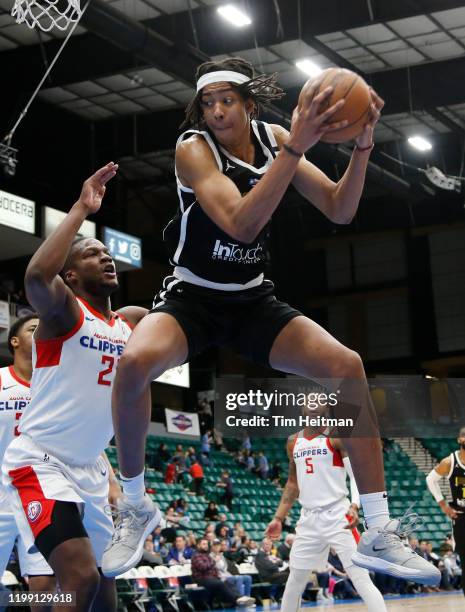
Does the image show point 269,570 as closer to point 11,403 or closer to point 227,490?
point 227,490

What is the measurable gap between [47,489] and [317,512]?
503cm

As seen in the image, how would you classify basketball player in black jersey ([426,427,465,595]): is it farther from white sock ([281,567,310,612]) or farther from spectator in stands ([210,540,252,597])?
spectator in stands ([210,540,252,597])

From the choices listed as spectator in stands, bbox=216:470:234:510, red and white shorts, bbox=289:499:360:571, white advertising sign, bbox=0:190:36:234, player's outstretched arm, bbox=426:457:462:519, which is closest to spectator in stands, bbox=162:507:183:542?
spectator in stands, bbox=216:470:234:510

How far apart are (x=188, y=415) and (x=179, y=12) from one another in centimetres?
1092

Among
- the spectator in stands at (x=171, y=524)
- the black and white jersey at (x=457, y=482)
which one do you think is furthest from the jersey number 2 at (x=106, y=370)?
A: the spectator in stands at (x=171, y=524)

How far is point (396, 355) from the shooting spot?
30266mm

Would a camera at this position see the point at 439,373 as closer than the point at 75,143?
No

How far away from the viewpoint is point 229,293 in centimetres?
442

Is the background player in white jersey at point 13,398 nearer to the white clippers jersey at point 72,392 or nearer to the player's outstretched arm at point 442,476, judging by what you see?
the white clippers jersey at point 72,392

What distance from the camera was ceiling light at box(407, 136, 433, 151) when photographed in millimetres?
24469

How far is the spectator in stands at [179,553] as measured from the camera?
575 inches

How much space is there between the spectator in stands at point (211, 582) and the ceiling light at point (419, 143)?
1421cm

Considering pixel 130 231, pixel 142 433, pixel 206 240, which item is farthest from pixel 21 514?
pixel 130 231

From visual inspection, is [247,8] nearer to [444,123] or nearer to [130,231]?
[444,123]
